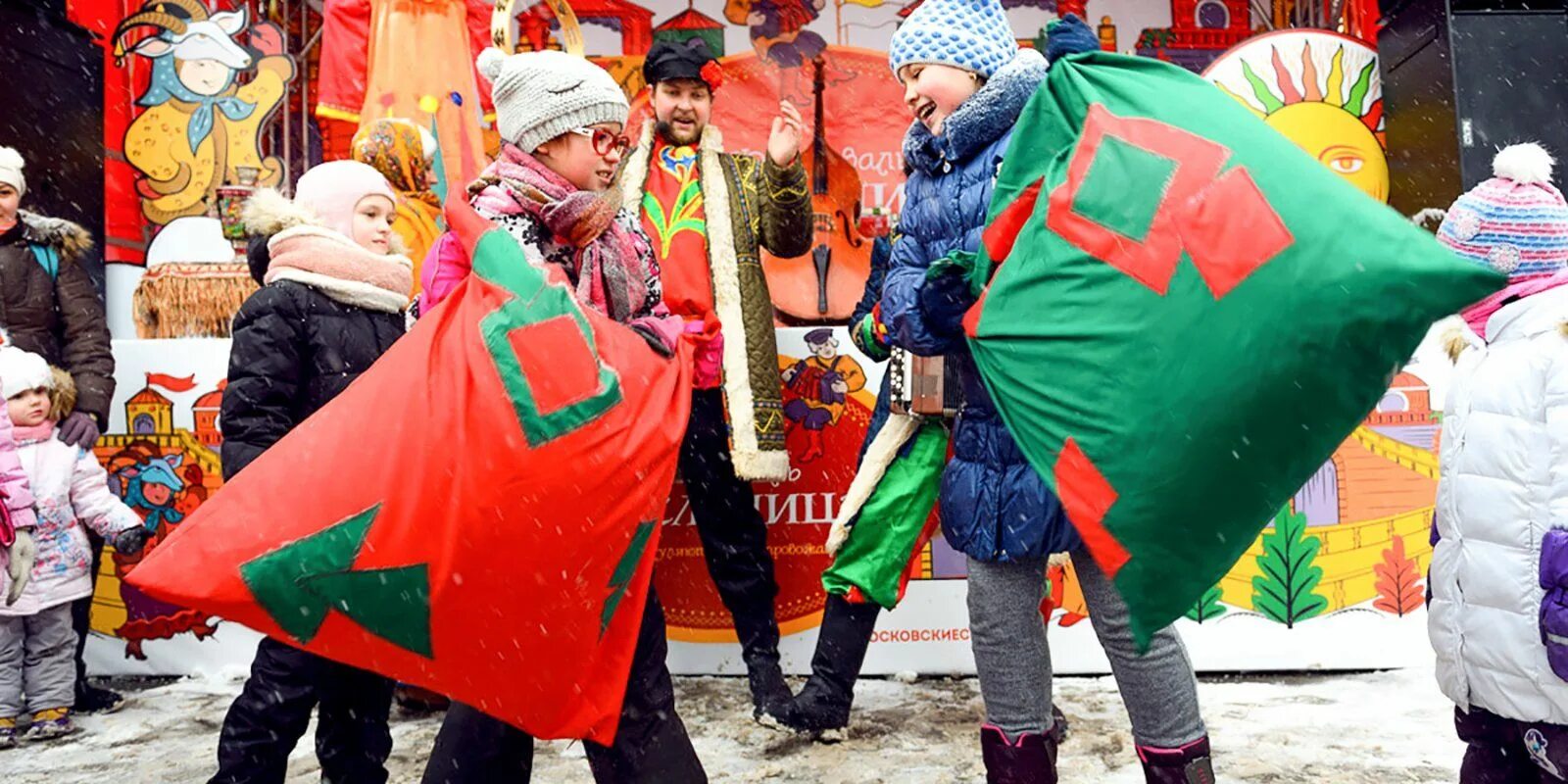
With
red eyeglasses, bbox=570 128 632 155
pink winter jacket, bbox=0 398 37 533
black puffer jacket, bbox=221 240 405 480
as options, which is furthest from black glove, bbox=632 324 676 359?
pink winter jacket, bbox=0 398 37 533

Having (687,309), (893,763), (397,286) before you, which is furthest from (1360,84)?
(397,286)

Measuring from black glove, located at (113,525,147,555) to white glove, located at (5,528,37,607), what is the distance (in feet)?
0.85

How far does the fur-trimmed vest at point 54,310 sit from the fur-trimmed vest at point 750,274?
1.78 m

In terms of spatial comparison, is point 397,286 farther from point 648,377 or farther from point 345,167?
point 648,377

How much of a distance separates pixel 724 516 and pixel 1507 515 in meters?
1.87

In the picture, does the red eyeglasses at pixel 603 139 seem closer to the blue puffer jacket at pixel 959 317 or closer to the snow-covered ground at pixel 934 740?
the blue puffer jacket at pixel 959 317

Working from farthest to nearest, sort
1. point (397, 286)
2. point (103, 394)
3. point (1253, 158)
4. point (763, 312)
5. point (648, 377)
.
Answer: point (103, 394)
point (763, 312)
point (397, 286)
point (648, 377)
point (1253, 158)

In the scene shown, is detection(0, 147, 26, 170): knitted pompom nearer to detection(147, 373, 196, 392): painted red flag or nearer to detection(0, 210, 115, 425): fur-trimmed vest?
detection(0, 210, 115, 425): fur-trimmed vest

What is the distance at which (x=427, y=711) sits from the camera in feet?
10.6

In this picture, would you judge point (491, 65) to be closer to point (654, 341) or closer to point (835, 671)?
point (654, 341)

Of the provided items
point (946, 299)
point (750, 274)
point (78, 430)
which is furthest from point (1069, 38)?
point (78, 430)

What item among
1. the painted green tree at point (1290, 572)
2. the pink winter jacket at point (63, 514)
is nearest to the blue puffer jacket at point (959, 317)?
the painted green tree at point (1290, 572)

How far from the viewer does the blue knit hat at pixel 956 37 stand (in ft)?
6.63

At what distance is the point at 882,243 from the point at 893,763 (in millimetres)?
1314
